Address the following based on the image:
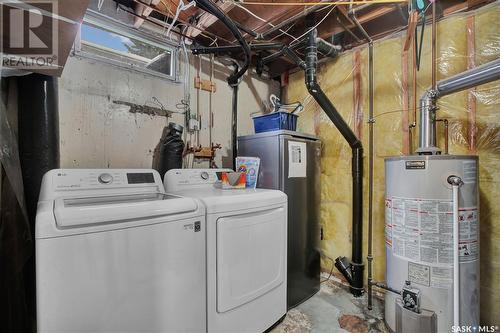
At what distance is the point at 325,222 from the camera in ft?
→ 7.87

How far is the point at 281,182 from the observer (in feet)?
6.02

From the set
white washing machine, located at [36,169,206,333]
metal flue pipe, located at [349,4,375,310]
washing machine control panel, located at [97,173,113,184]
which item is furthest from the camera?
metal flue pipe, located at [349,4,375,310]

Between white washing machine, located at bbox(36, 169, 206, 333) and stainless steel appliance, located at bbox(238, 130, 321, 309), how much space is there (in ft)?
2.78

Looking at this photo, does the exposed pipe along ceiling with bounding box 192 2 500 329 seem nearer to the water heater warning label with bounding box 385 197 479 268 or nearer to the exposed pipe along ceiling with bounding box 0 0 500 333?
the exposed pipe along ceiling with bounding box 0 0 500 333

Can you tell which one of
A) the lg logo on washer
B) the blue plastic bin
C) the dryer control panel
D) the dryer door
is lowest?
the dryer door

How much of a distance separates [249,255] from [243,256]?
0.05 m

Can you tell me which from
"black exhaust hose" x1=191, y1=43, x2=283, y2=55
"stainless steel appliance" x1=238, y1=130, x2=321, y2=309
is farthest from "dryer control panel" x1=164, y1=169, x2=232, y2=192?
"black exhaust hose" x1=191, y1=43, x2=283, y2=55

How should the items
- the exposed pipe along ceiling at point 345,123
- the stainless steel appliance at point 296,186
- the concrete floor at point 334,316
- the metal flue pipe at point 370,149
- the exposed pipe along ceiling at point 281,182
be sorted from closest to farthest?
the exposed pipe along ceiling at point 281,182, the exposed pipe along ceiling at point 345,123, the concrete floor at point 334,316, the stainless steel appliance at point 296,186, the metal flue pipe at point 370,149

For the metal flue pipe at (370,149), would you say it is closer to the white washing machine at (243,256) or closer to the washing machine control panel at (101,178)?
the white washing machine at (243,256)

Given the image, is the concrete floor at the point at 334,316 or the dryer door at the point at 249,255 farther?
the concrete floor at the point at 334,316

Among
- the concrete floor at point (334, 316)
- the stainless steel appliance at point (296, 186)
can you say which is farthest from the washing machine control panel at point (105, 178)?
the concrete floor at point (334, 316)

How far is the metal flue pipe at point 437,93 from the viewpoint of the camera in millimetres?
1312

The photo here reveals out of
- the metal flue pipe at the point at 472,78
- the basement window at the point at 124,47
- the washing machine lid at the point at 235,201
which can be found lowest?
the washing machine lid at the point at 235,201

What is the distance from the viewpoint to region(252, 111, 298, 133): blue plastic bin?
2.01 meters
